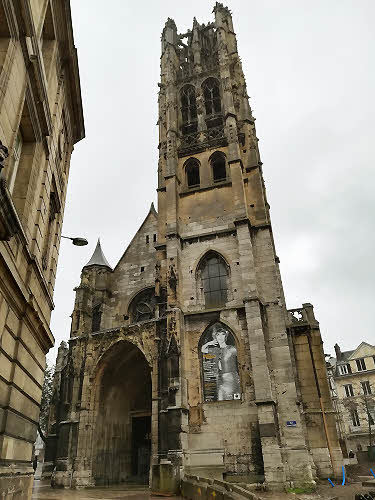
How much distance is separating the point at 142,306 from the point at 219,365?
694 centimetres

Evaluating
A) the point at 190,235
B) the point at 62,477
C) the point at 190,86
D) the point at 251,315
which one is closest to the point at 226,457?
the point at 251,315

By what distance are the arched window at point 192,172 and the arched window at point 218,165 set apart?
3.28ft

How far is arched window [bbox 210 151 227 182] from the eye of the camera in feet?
77.1

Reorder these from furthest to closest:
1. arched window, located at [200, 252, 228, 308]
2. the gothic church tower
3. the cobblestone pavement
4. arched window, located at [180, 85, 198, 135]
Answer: arched window, located at [180, 85, 198, 135] → arched window, located at [200, 252, 228, 308] → the gothic church tower → the cobblestone pavement

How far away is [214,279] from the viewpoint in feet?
65.4

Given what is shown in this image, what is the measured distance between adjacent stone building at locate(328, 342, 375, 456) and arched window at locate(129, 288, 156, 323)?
94.5 feet

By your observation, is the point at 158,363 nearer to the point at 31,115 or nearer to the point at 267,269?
the point at 267,269

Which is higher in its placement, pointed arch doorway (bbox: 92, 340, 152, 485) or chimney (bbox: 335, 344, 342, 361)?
chimney (bbox: 335, 344, 342, 361)

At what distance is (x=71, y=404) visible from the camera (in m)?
18.5

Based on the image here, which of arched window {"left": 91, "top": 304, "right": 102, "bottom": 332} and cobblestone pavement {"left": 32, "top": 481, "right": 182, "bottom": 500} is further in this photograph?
arched window {"left": 91, "top": 304, "right": 102, "bottom": 332}

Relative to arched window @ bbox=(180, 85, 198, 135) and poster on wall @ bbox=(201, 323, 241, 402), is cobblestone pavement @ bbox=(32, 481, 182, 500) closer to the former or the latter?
poster on wall @ bbox=(201, 323, 241, 402)

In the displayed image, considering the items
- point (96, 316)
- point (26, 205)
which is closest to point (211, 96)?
point (96, 316)

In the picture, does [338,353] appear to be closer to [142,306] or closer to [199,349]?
[142,306]

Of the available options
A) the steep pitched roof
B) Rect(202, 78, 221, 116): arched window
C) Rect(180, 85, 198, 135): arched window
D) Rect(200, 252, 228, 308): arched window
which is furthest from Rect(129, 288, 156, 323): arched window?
Rect(202, 78, 221, 116): arched window
